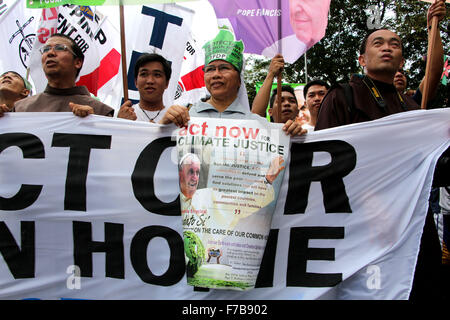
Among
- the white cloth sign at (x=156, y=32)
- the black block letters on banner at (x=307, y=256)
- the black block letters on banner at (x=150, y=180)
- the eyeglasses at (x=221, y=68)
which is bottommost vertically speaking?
A: the black block letters on banner at (x=307, y=256)

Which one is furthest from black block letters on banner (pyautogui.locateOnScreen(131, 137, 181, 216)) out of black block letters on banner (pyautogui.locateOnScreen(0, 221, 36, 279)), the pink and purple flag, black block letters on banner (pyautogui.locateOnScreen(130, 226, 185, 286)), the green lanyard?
the green lanyard

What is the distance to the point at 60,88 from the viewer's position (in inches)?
124

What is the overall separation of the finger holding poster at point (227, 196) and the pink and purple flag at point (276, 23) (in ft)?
3.49

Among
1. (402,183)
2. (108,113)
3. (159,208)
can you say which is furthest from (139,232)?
(402,183)

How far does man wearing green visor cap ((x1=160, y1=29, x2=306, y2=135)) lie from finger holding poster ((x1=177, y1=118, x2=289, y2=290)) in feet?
0.66

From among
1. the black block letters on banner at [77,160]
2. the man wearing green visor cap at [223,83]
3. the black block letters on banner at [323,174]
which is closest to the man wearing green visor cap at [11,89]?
the black block letters on banner at [77,160]

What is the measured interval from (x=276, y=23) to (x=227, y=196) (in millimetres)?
1620

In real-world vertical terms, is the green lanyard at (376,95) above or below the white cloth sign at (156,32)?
below

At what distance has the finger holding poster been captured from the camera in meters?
2.34

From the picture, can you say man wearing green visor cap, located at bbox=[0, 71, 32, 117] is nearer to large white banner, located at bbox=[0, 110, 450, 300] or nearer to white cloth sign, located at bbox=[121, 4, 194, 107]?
white cloth sign, located at bbox=[121, 4, 194, 107]

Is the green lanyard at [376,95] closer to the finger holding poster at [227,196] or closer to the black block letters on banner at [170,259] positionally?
the finger holding poster at [227,196]

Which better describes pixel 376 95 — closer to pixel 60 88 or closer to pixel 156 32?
pixel 60 88

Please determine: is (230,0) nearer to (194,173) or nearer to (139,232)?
(194,173)

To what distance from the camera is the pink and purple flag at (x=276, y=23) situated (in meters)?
3.38
